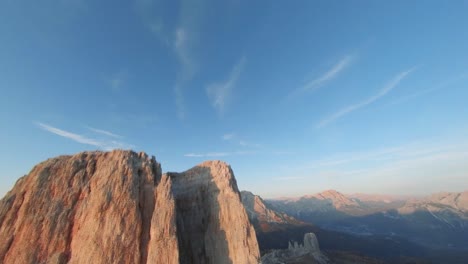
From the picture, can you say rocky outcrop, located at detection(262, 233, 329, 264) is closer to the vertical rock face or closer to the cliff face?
the vertical rock face

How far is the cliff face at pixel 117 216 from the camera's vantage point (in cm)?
2675

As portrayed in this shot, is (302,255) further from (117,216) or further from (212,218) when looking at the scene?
(117,216)

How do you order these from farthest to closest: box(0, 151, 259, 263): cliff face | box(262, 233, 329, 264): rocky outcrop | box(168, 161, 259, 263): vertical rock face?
box(262, 233, 329, 264): rocky outcrop → box(168, 161, 259, 263): vertical rock face → box(0, 151, 259, 263): cliff face

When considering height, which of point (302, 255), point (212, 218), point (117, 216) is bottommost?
point (302, 255)

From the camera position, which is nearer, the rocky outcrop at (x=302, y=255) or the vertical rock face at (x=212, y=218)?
the vertical rock face at (x=212, y=218)

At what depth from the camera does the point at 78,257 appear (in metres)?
26.1

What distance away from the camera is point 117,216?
1109 inches

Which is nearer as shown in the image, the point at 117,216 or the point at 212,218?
the point at 117,216

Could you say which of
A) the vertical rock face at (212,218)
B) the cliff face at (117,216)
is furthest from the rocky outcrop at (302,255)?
the cliff face at (117,216)

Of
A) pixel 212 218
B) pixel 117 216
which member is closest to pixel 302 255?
pixel 212 218

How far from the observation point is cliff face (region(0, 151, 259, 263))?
26.8 meters

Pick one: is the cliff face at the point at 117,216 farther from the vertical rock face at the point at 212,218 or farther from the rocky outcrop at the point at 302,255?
the rocky outcrop at the point at 302,255

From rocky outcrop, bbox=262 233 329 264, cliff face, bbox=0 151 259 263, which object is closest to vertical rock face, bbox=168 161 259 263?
cliff face, bbox=0 151 259 263

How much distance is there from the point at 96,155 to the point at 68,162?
334cm
